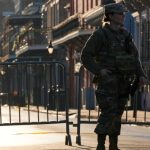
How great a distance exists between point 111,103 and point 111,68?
1.29ft

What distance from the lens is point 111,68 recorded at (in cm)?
831

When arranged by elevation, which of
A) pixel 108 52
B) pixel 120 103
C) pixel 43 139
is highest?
pixel 108 52

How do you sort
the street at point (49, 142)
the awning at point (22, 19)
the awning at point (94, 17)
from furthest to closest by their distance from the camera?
the awning at point (22, 19) < the awning at point (94, 17) < the street at point (49, 142)

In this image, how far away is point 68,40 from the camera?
42625 millimetres

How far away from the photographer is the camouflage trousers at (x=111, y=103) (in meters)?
8.26

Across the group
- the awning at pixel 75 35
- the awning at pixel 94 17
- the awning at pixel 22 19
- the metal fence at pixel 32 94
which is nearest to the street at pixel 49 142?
the metal fence at pixel 32 94

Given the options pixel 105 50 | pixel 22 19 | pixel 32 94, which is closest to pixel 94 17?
pixel 32 94

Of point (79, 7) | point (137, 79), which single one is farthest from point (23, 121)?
point (79, 7)

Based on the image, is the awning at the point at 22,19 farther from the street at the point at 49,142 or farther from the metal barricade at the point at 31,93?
the metal barricade at the point at 31,93

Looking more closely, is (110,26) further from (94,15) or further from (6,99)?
(94,15)

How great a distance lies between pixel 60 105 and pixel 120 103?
4546 mm

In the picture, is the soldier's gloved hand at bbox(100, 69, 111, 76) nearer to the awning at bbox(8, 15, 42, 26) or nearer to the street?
the street

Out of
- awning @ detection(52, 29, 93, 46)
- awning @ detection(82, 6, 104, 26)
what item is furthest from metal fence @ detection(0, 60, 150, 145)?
awning @ detection(52, 29, 93, 46)

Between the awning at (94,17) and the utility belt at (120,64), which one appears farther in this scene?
the awning at (94,17)
